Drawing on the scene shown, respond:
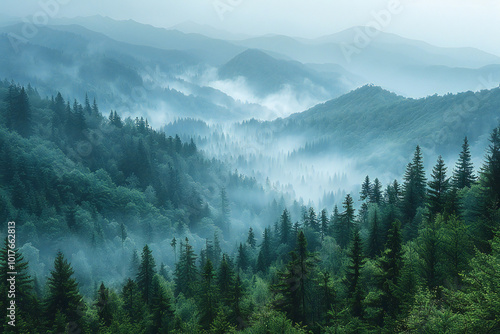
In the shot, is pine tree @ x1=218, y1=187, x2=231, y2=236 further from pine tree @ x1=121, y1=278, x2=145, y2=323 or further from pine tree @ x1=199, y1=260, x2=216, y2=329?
pine tree @ x1=199, y1=260, x2=216, y2=329

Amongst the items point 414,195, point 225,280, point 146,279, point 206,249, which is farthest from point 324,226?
point 146,279

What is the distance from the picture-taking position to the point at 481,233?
119 feet

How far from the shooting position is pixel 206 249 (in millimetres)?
114938

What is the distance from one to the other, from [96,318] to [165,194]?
5077 inches

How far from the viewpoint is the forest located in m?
32.5

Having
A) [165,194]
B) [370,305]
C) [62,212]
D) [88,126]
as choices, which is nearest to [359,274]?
[370,305]

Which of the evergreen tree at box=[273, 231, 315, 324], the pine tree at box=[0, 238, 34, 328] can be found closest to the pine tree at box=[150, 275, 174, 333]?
the pine tree at box=[0, 238, 34, 328]

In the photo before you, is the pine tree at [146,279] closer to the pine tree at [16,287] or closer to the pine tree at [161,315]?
the pine tree at [161,315]

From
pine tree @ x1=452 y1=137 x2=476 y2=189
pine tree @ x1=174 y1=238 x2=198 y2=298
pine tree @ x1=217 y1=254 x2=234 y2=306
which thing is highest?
pine tree @ x1=452 y1=137 x2=476 y2=189

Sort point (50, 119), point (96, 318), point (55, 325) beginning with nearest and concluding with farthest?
point (55, 325), point (96, 318), point (50, 119)

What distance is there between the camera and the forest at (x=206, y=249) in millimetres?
32500

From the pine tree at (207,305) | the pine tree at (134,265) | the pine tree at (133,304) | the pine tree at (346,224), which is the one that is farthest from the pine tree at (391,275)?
the pine tree at (134,265)

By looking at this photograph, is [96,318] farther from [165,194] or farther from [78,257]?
[165,194]

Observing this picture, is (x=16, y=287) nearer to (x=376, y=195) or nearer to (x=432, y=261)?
(x=432, y=261)
